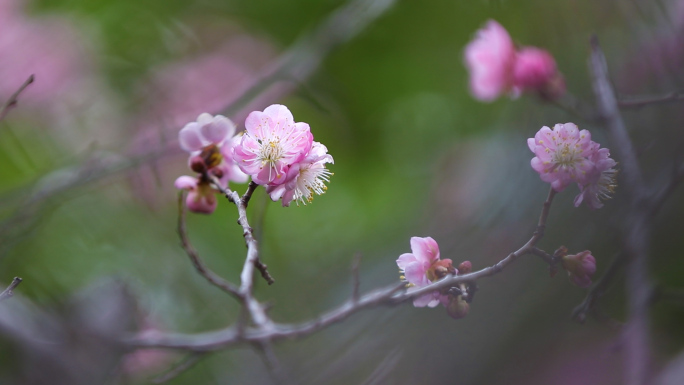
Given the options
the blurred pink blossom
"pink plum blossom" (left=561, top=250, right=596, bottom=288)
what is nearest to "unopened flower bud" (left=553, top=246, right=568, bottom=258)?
"pink plum blossom" (left=561, top=250, right=596, bottom=288)

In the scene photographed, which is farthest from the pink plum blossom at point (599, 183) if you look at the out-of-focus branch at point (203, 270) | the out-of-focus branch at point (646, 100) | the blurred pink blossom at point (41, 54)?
the blurred pink blossom at point (41, 54)

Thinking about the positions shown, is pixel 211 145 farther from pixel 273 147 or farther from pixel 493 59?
pixel 493 59

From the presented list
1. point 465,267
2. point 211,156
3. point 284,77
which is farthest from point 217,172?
point 284,77

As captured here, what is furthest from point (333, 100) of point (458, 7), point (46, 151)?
point (46, 151)

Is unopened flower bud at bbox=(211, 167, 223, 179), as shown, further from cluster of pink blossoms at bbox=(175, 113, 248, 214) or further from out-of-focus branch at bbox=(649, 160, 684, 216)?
out-of-focus branch at bbox=(649, 160, 684, 216)

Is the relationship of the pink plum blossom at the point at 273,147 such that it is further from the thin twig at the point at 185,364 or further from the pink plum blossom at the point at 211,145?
the thin twig at the point at 185,364
